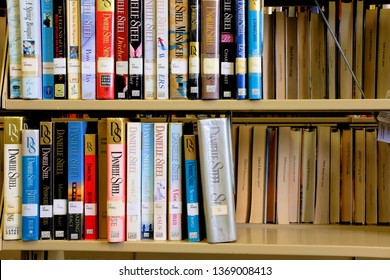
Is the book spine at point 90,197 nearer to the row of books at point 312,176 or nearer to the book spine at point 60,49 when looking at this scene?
the book spine at point 60,49

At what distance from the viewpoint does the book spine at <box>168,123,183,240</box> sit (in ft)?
3.96

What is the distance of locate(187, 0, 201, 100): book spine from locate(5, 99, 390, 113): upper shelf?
3 cm

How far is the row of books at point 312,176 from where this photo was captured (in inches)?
53.5

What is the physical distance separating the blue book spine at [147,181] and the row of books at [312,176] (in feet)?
0.93

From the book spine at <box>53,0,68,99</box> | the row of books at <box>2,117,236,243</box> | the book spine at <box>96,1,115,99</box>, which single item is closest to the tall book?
the row of books at <box>2,117,236,243</box>

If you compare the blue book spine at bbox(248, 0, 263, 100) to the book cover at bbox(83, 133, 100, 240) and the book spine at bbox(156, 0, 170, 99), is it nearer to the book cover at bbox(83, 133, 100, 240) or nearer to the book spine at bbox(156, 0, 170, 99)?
the book spine at bbox(156, 0, 170, 99)

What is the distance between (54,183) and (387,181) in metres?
0.87

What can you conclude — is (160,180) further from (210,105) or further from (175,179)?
(210,105)

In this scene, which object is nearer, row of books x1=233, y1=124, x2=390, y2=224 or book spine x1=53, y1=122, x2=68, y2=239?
book spine x1=53, y1=122, x2=68, y2=239

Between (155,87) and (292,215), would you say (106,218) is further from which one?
(292,215)

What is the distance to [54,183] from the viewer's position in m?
1.22

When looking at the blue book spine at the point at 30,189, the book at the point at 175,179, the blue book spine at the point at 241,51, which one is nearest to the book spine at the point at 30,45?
the blue book spine at the point at 30,189

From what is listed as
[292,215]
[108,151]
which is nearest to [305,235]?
[292,215]

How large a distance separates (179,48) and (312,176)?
51 cm
